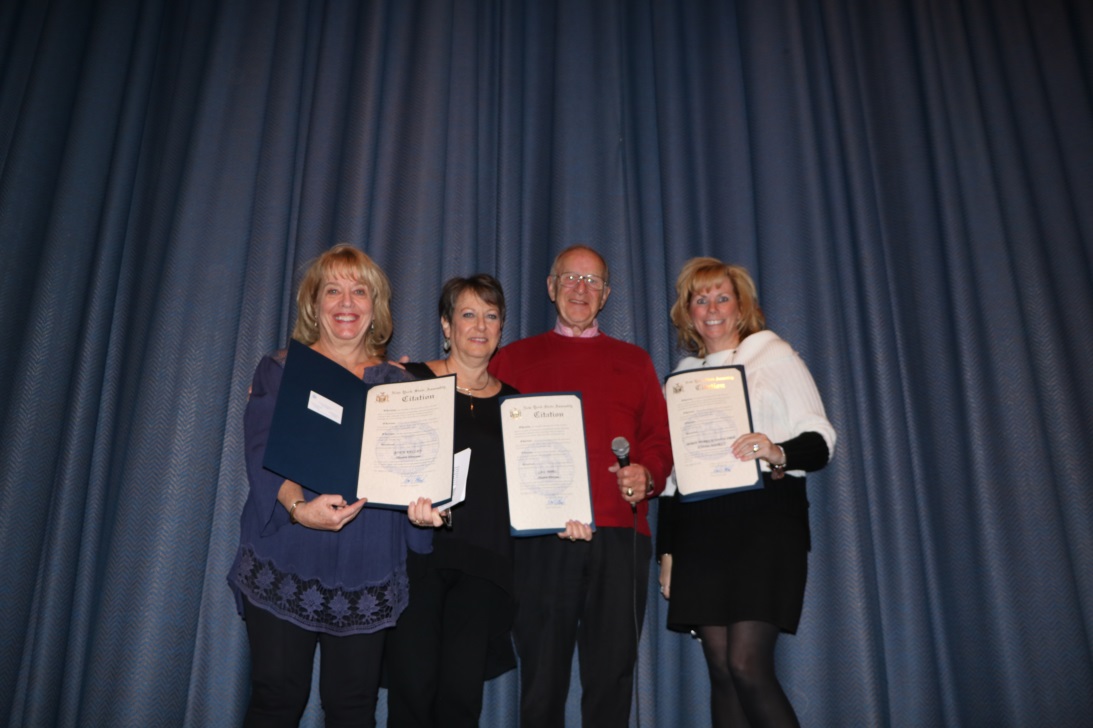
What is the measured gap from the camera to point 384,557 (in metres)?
1.91

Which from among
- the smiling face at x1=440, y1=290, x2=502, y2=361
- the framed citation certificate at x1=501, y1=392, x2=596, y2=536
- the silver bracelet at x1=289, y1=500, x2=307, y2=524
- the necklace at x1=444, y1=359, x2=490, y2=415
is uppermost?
the smiling face at x1=440, y1=290, x2=502, y2=361

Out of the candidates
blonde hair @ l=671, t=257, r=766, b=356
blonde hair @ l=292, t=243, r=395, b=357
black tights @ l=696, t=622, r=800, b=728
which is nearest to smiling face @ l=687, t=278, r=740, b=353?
blonde hair @ l=671, t=257, r=766, b=356

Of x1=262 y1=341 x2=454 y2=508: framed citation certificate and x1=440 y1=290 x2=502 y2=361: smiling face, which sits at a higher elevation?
x1=440 y1=290 x2=502 y2=361: smiling face

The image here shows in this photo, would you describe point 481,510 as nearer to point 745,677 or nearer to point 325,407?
point 325,407

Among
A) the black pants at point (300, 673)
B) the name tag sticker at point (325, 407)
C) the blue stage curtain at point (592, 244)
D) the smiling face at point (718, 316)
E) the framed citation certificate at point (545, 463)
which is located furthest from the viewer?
the blue stage curtain at point (592, 244)

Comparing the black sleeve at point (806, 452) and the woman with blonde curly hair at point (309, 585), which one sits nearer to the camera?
the woman with blonde curly hair at point (309, 585)

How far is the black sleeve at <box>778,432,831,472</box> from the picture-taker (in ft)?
6.82

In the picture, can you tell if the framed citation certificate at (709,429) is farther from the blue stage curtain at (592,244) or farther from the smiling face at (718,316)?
the blue stage curtain at (592,244)

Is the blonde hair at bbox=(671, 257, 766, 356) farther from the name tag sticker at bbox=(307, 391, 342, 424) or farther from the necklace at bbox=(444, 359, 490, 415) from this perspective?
the name tag sticker at bbox=(307, 391, 342, 424)

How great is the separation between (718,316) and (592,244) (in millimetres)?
785

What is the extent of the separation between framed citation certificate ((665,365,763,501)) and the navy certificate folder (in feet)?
2.93

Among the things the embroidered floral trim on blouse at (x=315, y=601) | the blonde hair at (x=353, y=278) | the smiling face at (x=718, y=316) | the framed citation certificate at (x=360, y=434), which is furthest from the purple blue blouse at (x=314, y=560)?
the smiling face at (x=718, y=316)

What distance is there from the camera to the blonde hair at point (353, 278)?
2.21m

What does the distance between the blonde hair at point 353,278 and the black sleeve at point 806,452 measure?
4.02 ft
